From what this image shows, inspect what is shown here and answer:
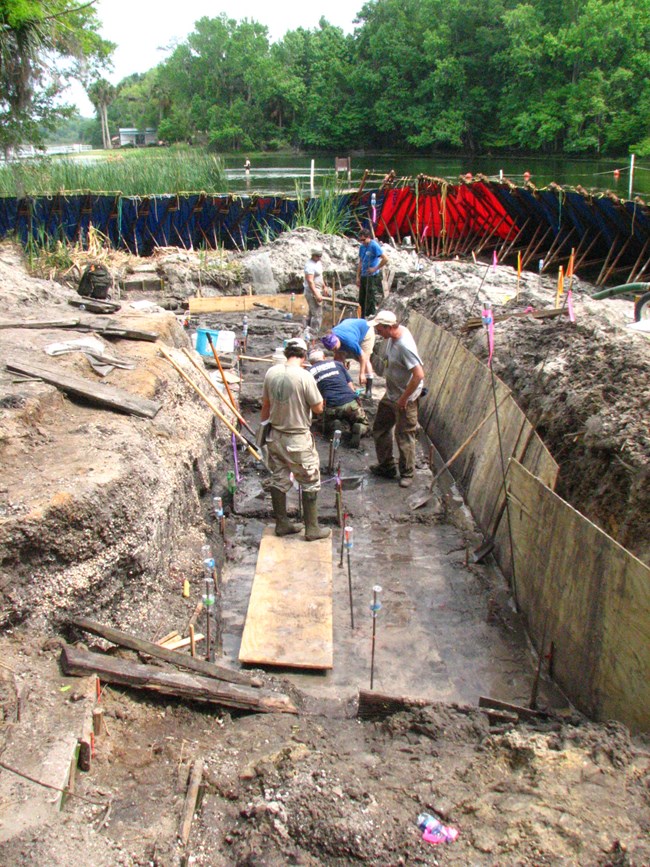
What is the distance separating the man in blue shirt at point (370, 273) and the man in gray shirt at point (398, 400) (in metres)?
5.71

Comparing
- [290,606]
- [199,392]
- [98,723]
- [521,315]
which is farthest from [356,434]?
[98,723]

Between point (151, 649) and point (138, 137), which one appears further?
point (138, 137)

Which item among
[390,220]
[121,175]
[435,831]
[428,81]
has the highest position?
[428,81]

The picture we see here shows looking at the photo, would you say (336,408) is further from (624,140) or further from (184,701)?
(624,140)

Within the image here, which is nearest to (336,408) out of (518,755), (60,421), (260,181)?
(60,421)

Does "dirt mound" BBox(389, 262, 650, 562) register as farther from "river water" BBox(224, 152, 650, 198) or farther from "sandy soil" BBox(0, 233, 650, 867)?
"river water" BBox(224, 152, 650, 198)

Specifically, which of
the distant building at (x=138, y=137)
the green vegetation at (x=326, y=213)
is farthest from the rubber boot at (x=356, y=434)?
the distant building at (x=138, y=137)

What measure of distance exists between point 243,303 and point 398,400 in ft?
28.1

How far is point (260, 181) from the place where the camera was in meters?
37.1

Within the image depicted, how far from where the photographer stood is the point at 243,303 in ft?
50.6

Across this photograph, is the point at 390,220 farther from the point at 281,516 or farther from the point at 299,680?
the point at 299,680

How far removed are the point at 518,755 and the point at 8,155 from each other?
79.5 feet

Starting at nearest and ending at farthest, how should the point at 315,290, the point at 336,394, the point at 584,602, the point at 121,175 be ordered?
the point at 584,602 → the point at 336,394 → the point at 315,290 → the point at 121,175

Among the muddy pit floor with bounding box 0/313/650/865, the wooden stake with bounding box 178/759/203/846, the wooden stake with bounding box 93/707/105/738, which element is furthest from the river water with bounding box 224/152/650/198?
the wooden stake with bounding box 178/759/203/846
